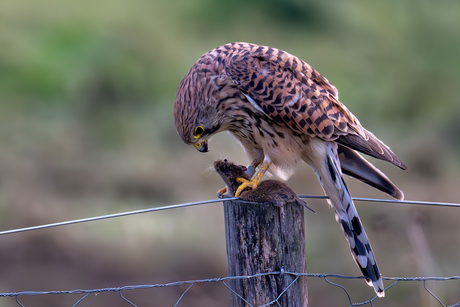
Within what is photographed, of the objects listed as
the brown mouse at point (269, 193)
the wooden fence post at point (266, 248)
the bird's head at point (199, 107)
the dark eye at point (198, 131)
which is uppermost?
the bird's head at point (199, 107)

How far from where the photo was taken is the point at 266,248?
1965 mm

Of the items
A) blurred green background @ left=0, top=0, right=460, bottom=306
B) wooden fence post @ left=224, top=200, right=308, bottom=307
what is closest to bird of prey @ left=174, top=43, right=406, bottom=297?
wooden fence post @ left=224, top=200, right=308, bottom=307

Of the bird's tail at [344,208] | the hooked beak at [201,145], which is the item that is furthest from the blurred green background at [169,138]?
the hooked beak at [201,145]

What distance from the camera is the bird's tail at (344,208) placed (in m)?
2.51

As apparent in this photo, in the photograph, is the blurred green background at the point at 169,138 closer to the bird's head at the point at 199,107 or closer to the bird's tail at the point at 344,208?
the bird's tail at the point at 344,208

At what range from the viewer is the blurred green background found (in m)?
5.12

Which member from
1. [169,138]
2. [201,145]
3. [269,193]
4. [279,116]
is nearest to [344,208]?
[279,116]

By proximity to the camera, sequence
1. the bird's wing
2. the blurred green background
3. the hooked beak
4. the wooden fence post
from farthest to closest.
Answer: the blurred green background, the hooked beak, the bird's wing, the wooden fence post

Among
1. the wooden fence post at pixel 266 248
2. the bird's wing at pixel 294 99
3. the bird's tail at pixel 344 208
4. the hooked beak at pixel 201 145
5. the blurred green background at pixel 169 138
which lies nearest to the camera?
the wooden fence post at pixel 266 248

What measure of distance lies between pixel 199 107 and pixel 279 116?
1.64ft

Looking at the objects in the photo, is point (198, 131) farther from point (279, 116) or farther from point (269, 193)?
point (269, 193)

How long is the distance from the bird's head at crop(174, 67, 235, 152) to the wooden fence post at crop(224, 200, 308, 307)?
0.94 meters

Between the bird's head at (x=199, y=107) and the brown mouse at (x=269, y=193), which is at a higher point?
the bird's head at (x=199, y=107)

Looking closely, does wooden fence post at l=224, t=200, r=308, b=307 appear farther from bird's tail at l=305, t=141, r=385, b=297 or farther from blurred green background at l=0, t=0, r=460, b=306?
blurred green background at l=0, t=0, r=460, b=306
